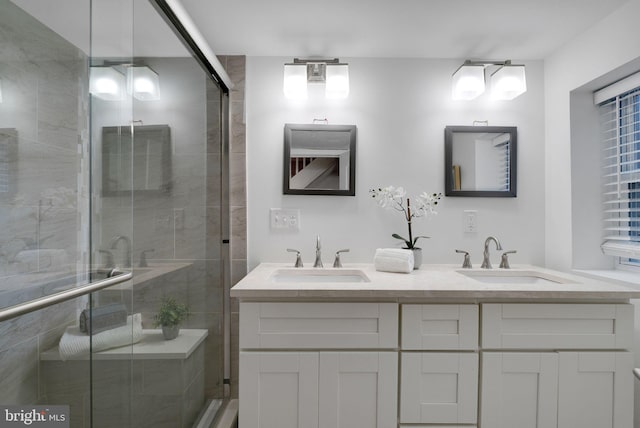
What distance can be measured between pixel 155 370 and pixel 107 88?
0.88 meters

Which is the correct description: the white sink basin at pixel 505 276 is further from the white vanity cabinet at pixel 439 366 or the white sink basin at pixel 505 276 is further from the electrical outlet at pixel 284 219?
the electrical outlet at pixel 284 219

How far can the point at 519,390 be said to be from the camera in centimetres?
132

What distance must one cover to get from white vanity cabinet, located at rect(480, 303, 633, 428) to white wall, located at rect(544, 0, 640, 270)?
0.54m

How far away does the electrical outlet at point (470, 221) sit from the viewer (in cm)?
192

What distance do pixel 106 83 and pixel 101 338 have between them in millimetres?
656

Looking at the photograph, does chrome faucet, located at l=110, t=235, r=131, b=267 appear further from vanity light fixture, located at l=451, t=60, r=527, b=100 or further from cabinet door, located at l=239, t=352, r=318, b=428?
vanity light fixture, located at l=451, t=60, r=527, b=100

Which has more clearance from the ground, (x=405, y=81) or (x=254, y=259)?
(x=405, y=81)

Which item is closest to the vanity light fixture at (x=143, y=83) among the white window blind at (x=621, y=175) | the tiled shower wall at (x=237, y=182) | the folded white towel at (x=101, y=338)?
the folded white towel at (x=101, y=338)

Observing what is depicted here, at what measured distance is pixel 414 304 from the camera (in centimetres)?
134

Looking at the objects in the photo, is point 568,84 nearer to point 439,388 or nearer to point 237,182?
point 439,388

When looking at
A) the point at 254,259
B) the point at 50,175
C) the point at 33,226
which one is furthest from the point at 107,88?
the point at 254,259

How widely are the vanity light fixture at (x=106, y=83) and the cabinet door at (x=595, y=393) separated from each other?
1.81 meters

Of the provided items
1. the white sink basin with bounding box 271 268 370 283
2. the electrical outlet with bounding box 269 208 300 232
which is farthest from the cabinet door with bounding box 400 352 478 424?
the electrical outlet with bounding box 269 208 300 232

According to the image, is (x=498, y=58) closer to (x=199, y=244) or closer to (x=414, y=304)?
(x=414, y=304)
